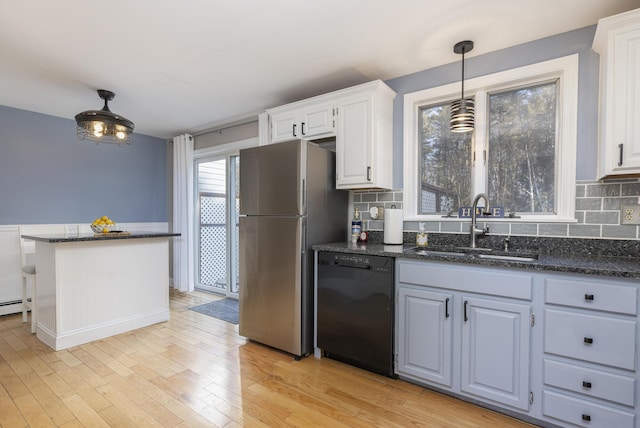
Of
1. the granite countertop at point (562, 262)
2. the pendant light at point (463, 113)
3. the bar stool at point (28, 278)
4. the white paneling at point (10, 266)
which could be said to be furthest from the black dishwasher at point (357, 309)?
the white paneling at point (10, 266)

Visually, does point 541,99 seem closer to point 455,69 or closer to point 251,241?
point 455,69

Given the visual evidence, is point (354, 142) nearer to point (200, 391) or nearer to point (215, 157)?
point (200, 391)

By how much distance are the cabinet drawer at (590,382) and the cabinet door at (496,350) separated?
A: 0.12m

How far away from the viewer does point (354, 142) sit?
105 inches

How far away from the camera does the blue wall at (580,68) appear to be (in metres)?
2.06

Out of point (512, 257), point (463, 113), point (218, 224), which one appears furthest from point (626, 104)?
point (218, 224)

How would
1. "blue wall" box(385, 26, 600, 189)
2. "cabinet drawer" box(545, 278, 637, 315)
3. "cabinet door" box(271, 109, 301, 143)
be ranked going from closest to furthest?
"cabinet drawer" box(545, 278, 637, 315), "blue wall" box(385, 26, 600, 189), "cabinet door" box(271, 109, 301, 143)

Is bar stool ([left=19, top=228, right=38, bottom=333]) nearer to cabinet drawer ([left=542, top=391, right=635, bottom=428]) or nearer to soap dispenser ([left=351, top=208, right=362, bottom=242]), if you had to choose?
soap dispenser ([left=351, top=208, right=362, bottom=242])

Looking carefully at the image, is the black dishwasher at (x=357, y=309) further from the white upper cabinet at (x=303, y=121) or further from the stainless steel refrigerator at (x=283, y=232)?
the white upper cabinet at (x=303, y=121)

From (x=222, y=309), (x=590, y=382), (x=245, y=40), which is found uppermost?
(x=245, y=40)

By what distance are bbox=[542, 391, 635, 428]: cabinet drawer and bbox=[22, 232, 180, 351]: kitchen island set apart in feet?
11.1

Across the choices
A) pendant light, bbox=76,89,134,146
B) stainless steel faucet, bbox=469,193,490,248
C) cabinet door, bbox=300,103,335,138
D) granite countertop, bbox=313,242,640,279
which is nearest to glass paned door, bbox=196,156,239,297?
pendant light, bbox=76,89,134,146

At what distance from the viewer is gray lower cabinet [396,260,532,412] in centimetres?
178

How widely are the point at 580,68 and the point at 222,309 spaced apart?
4.04 metres
